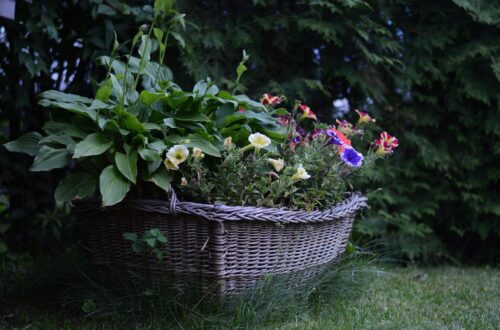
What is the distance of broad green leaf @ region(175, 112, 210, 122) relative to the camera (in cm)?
235

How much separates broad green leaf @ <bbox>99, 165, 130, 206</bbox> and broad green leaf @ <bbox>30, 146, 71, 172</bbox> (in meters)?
0.23

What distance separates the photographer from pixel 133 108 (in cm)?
232

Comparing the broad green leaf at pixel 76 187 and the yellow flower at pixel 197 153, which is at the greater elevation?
the yellow flower at pixel 197 153

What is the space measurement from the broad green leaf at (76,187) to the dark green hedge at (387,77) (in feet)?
4.00

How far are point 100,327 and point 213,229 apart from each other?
68 centimetres

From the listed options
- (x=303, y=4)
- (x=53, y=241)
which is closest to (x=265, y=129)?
(x=303, y=4)

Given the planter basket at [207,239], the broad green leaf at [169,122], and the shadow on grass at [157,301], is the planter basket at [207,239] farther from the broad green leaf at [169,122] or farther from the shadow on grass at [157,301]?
the broad green leaf at [169,122]

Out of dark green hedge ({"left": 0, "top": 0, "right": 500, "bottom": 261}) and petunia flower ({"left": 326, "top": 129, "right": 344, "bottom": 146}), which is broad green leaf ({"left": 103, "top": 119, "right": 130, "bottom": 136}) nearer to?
petunia flower ({"left": 326, "top": 129, "right": 344, "bottom": 146})

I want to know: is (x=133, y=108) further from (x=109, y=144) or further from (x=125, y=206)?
(x=125, y=206)

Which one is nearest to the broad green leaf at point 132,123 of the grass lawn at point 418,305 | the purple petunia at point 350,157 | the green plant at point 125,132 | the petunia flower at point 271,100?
the green plant at point 125,132

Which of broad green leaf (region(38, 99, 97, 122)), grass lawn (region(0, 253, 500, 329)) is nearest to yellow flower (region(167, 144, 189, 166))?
broad green leaf (region(38, 99, 97, 122))

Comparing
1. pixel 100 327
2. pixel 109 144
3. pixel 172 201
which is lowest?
pixel 100 327

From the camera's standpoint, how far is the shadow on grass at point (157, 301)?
2.23 meters

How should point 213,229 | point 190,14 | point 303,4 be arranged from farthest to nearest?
point 303,4 < point 190,14 < point 213,229
